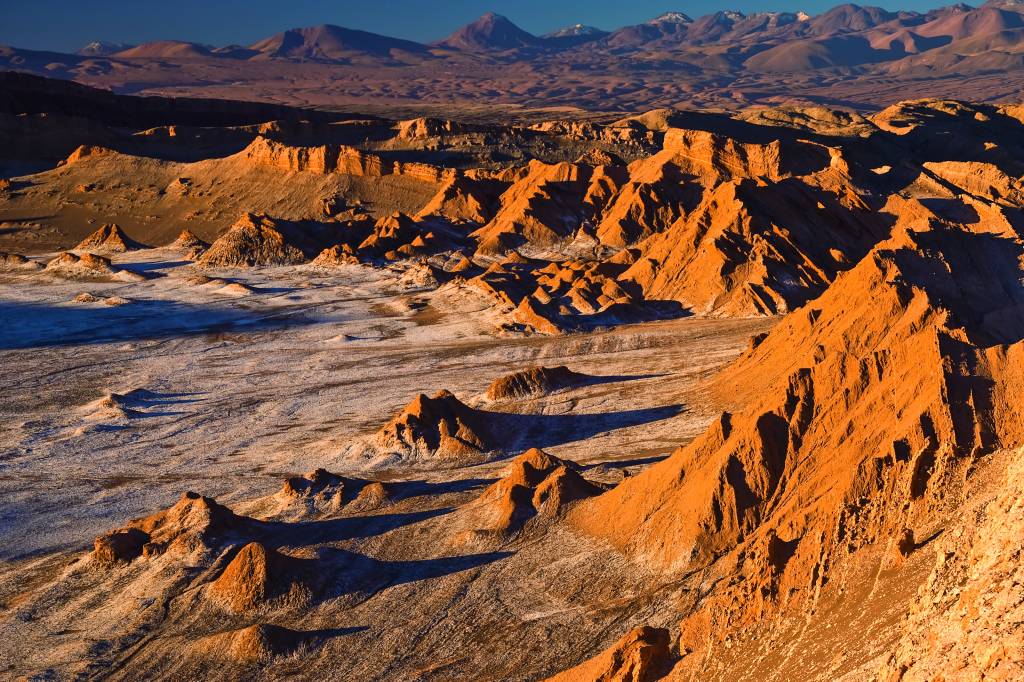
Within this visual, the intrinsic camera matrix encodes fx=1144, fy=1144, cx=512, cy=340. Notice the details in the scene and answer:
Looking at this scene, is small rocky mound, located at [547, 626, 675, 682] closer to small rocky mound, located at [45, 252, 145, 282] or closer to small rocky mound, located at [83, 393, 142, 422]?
small rocky mound, located at [83, 393, 142, 422]

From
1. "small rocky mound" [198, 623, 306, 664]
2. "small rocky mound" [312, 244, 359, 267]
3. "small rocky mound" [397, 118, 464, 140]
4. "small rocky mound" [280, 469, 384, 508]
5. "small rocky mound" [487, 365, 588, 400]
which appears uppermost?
"small rocky mound" [397, 118, 464, 140]

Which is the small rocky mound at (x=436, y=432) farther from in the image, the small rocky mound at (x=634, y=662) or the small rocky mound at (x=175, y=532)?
the small rocky mound at (x=634, y=662)

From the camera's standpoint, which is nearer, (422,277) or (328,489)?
(328,489)

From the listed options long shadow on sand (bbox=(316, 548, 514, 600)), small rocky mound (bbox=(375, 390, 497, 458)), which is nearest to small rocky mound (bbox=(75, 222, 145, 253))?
small rocky mound (bbox=(375, 390, 497, 458))

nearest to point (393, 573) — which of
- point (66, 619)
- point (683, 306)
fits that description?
point (66, 619)

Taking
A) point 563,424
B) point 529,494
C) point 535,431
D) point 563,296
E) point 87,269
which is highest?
point 563,296

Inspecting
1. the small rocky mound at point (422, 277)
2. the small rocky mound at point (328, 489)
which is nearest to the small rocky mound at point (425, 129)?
the small rocky mound at point (422, 277)

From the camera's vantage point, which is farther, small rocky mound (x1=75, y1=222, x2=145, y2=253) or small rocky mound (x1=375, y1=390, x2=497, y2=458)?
small rocky mound (x1=75, y1=222, x2=145, y2=253)

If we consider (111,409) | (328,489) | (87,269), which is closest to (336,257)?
(87,269)

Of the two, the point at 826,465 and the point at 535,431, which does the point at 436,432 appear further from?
the point at 826,465
